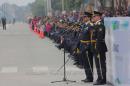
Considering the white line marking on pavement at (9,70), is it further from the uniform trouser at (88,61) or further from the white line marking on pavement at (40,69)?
the uniform trouser at (88,61)

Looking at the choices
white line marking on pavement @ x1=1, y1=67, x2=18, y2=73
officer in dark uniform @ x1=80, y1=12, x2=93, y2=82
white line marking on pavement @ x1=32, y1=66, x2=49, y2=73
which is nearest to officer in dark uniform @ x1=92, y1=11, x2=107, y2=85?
officer in dark uniform @ x1=80, y1=12, x2=93, y2=82

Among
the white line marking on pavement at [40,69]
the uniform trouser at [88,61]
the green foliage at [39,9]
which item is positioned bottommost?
the green foliage at [39,9]

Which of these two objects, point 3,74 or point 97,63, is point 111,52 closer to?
point 97,63

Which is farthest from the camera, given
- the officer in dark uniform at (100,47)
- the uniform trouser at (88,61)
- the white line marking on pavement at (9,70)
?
the white line marking on pavement at (9,70)

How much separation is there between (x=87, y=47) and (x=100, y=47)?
0.53 meters

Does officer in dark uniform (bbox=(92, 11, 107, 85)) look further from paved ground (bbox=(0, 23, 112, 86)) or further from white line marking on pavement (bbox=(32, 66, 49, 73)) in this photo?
white line marking on pavement (bbox=(32, 66, 49, 73))

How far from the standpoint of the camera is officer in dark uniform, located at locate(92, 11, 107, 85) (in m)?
14.7

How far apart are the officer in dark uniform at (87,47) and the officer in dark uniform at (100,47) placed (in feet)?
0.69

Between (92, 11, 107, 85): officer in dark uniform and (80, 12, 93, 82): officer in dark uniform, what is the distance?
0.21 meters

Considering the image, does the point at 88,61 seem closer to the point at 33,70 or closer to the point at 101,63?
the point at 101,63

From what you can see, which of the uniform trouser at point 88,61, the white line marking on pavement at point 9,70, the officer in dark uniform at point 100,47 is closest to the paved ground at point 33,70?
the white line marking on pavement at point 9,70

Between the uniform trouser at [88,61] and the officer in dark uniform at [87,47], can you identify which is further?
the uniform trouser at [88,61]

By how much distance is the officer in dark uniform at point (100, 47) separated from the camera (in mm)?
14711

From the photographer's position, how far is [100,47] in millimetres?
14773
